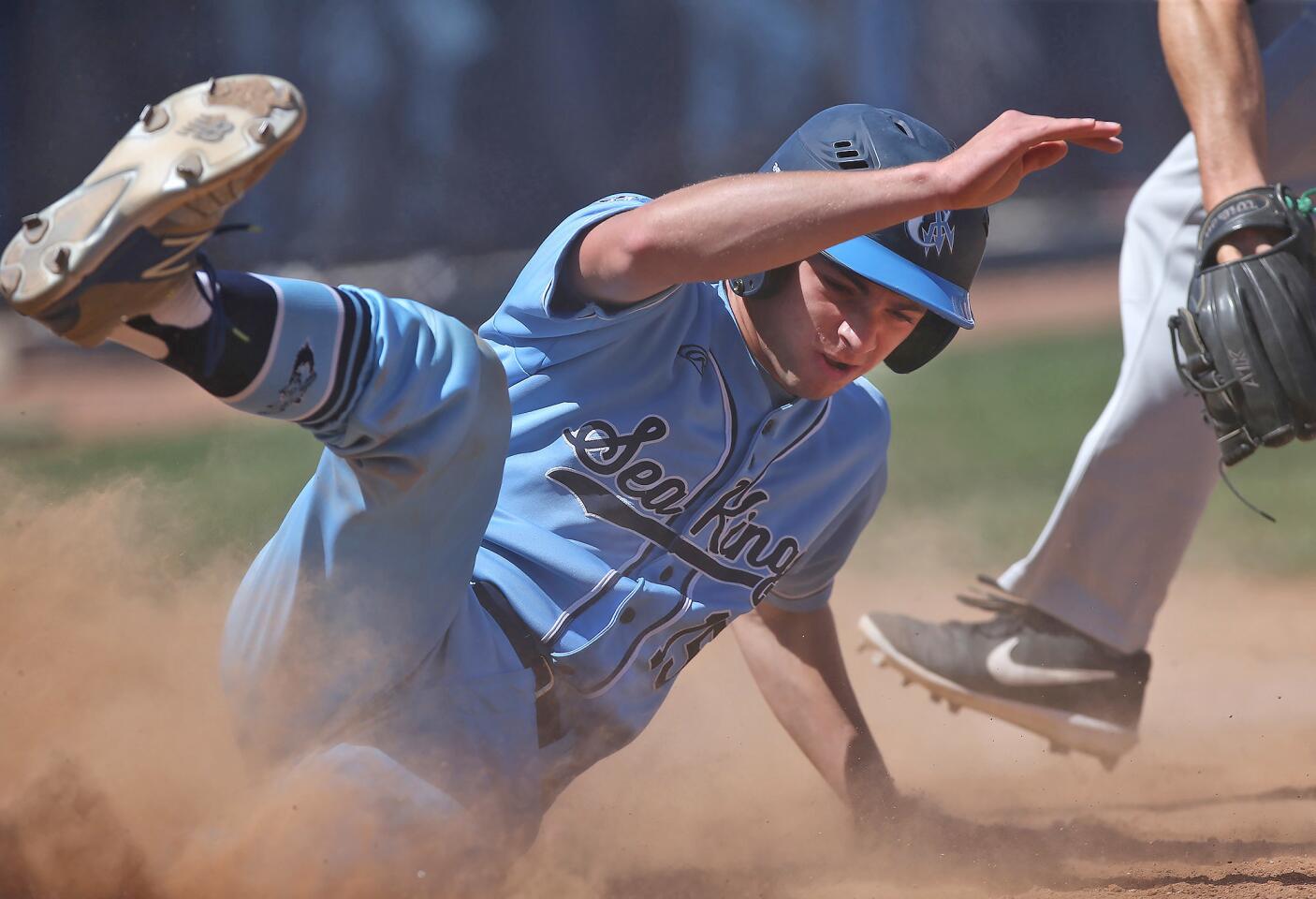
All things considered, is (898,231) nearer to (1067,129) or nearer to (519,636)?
(1067,129)

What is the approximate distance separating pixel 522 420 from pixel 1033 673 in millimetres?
1501

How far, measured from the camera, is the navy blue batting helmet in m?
2.13

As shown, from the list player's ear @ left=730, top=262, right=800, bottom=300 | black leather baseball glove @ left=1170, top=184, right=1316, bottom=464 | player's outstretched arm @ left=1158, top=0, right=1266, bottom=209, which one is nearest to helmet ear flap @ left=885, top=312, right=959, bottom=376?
player's ear @ left=730, top=262, right=800, bottom=300

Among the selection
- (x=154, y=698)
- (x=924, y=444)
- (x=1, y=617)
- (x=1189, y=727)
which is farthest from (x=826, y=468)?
(x=924, y=444)

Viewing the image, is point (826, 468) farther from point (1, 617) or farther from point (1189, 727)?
point (1189, 727)

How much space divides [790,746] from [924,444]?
3459mm

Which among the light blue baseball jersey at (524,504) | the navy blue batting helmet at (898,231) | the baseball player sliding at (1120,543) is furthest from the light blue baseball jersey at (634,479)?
the baseball player sliding at (1120,543)

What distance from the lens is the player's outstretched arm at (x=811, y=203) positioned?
1.62m

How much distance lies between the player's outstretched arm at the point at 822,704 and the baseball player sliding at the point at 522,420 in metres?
0.24

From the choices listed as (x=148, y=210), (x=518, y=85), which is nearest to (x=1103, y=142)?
(x=148, y=210)

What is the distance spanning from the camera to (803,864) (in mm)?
2684

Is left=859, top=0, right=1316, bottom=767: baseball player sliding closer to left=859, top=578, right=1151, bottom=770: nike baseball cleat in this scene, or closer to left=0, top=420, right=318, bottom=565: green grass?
left=859, top=578, right=1151, bottom=770: nike baseball cleat

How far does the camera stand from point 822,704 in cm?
272

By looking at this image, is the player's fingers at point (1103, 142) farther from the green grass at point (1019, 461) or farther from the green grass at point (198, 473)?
the green grass at point (1019, 461)
